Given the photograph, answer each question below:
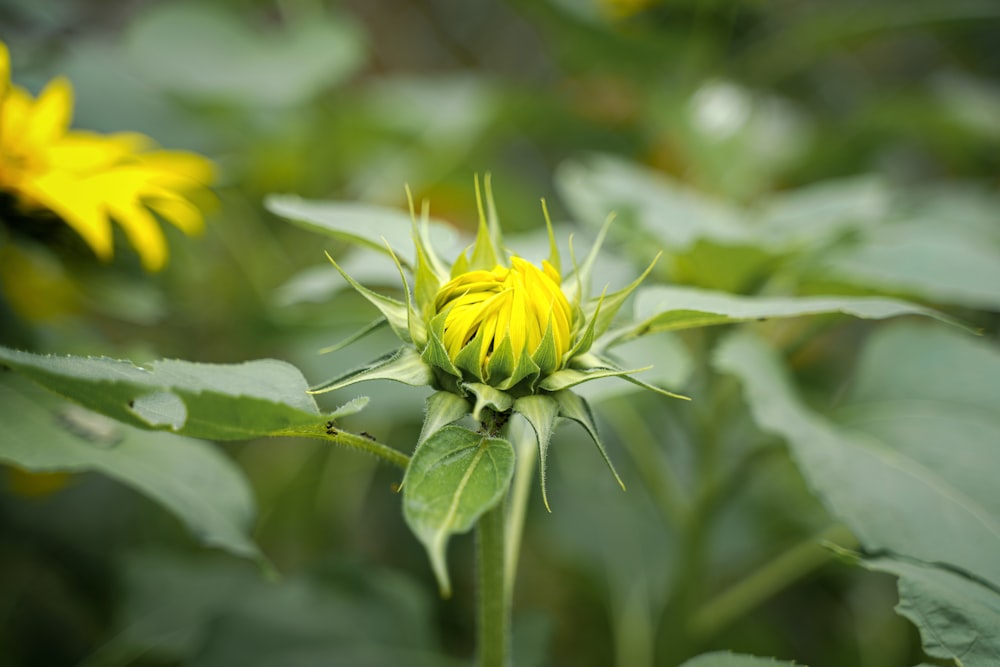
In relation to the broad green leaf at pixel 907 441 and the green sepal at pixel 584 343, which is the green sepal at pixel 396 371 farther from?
the broad green leaf at pixel 907 441

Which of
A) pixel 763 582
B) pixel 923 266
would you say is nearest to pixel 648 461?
pixel 763 582

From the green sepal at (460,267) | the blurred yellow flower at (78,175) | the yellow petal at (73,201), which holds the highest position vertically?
the blurred yellow flower at (78,175)

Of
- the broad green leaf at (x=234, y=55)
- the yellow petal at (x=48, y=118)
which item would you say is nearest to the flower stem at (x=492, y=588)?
the yellow petal at (x=48, y=118)

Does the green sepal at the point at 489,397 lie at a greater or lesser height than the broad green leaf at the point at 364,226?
lesser

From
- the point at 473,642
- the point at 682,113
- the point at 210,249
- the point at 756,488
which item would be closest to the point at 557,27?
the point at 682,113

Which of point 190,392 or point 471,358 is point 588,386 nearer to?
point 471,358

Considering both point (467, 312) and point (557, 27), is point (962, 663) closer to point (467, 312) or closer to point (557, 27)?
point (467, 312)
